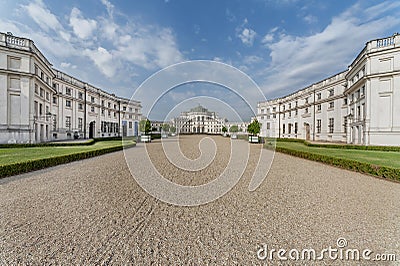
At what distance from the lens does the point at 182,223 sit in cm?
409

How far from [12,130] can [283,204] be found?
27.1m

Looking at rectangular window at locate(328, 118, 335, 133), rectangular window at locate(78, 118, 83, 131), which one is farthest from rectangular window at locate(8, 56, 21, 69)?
rectangular window at locate(328, 118, 335, 133)

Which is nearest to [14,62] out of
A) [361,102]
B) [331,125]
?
[361,102]

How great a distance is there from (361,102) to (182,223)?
91.8 ft

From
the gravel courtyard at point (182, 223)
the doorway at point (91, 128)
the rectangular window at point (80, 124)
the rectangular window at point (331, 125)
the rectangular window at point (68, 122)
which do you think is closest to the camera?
the gravel courtyard at point (182, 223)

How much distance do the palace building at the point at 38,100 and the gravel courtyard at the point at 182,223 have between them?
9.66m

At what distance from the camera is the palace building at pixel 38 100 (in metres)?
19.9

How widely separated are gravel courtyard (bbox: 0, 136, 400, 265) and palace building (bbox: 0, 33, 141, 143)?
9661 mm

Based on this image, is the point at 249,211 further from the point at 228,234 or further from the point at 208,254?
the point at 208,254

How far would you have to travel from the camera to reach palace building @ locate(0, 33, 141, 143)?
784 inches

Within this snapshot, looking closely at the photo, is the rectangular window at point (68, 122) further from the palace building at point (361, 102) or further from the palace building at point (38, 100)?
the palace building at point (361, 102)

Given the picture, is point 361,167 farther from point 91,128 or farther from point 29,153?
point 91,128

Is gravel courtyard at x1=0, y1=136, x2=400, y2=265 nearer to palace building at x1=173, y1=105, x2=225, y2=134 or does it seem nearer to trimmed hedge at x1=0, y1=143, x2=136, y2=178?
trimmed hedge at x1=0, y1=143, x2=136, y2=178

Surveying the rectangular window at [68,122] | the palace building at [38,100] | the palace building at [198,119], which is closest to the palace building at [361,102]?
the palace building at [198,119]
